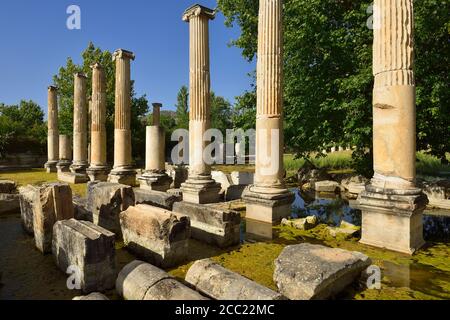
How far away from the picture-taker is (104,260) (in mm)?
4059

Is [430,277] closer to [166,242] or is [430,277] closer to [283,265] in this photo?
[283,265]

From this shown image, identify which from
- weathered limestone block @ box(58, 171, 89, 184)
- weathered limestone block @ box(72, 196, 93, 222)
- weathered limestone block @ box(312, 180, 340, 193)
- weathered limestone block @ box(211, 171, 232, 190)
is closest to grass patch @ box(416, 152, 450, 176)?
weathered limestone block @ box(312, 180, 340, 193)

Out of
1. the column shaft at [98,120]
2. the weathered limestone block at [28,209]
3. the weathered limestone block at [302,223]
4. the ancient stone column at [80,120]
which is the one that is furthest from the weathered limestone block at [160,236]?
the ancient stone column at [80,120]

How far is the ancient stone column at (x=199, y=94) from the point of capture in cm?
998

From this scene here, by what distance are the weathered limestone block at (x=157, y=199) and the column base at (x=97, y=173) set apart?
27.7 feet

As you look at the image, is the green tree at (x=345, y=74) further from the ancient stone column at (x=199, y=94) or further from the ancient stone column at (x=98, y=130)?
the ancient stone column at (x=98, y=130)

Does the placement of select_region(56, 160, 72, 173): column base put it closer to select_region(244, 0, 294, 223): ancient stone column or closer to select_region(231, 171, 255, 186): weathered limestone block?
select_region(231, 171, 255, 186): weathered limestone block

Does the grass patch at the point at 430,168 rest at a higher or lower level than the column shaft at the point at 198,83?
lower

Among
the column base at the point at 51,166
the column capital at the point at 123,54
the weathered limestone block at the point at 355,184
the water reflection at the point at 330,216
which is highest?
the column capital at the point at 123,54

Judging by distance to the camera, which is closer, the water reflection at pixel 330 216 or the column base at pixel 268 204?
the water reflection at pixel 330 216

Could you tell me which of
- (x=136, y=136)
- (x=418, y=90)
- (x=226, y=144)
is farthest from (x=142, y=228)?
(x=226, y=144)

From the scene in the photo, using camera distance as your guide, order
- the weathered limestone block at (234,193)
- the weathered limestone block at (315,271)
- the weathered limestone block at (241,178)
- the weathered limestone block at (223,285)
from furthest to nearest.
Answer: the weathered limestone block at (241,178) < the weathered limestone block at (234,193) < the weathered limestone block at (315,271) < the weathered limestone block at (223,285)

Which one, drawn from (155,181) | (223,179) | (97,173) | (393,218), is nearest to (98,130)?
(97,173)

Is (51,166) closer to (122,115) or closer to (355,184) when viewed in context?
(122,115)
